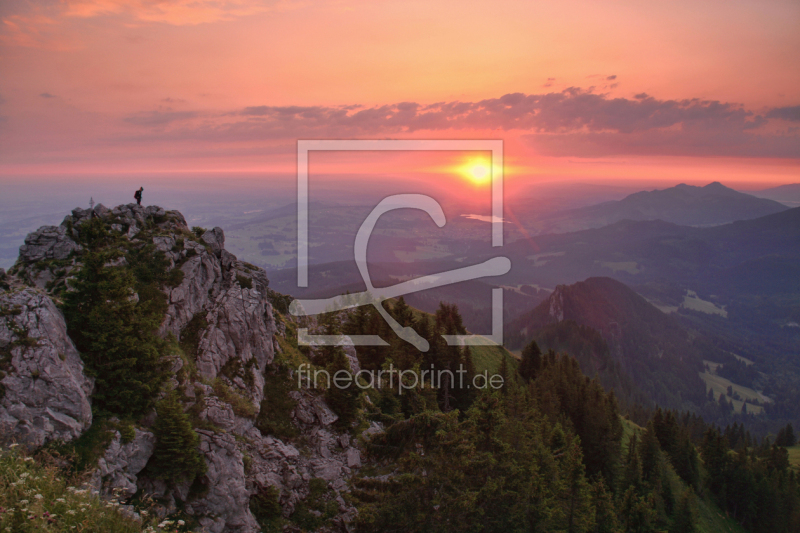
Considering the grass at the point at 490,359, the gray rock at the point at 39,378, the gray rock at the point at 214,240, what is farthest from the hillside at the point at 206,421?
the grass at the point at 490,359

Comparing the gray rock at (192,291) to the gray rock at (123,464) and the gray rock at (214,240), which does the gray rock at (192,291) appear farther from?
the gray rock at (123,464)

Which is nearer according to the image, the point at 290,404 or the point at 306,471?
the point at 306,471

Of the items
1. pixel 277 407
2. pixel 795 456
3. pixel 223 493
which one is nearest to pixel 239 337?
pixel 277 407

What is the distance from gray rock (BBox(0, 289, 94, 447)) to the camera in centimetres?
1945

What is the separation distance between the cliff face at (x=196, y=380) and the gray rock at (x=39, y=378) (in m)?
0.05

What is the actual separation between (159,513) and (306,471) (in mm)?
12650

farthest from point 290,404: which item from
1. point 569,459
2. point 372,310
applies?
point 372,310

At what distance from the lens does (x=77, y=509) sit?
14461 mm

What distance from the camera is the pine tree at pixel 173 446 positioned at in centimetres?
2327

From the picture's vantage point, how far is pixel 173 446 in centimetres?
2341

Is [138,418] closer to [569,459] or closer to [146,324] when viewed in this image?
[146,324]

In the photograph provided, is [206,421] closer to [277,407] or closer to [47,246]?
[277,407]

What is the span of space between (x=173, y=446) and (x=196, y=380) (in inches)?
291

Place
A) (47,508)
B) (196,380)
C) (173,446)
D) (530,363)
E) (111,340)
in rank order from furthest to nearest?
(530,363), (196,380), (111,340), (173,446), (47,508)
